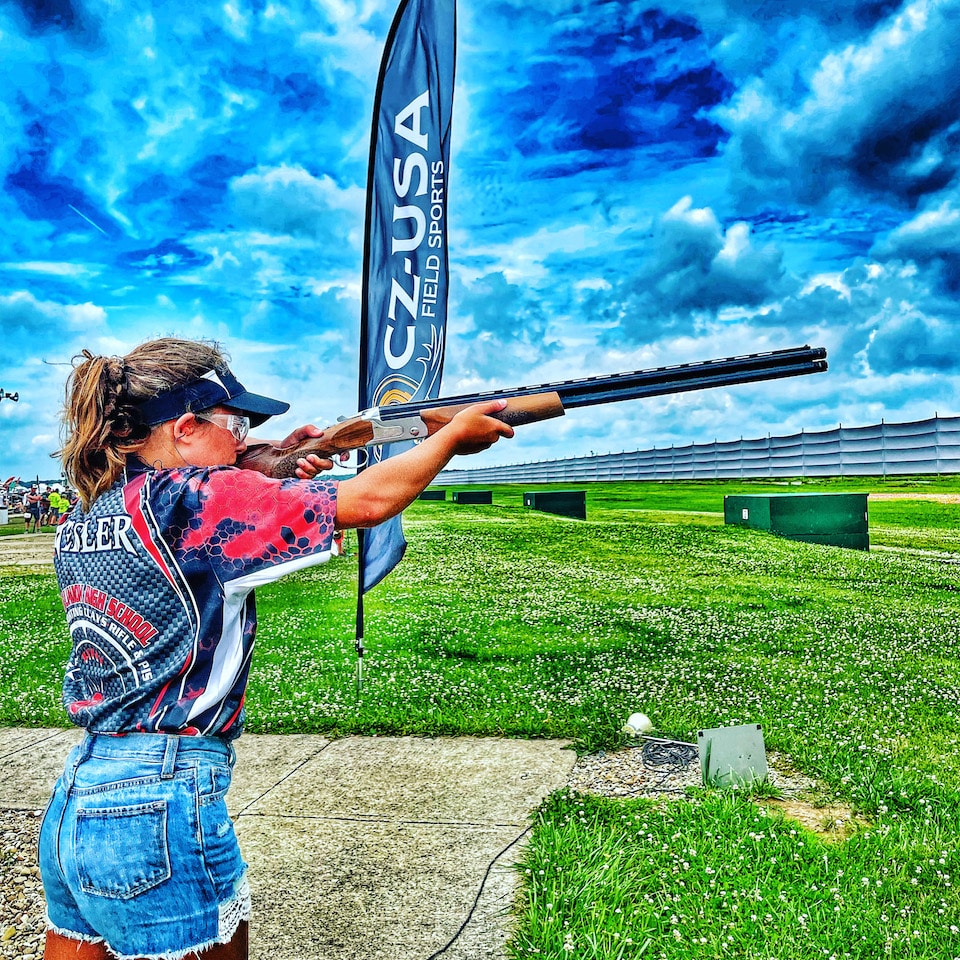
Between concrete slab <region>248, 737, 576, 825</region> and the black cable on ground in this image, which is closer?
the black cable on ground

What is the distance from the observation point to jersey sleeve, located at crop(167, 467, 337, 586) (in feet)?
6.94

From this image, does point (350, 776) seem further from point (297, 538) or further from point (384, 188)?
point (384, 188)

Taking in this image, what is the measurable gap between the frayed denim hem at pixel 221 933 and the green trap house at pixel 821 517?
50.3 ft

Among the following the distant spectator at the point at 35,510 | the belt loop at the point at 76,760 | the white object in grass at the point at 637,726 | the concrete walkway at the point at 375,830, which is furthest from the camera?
the distant spectator at the point at 35,510

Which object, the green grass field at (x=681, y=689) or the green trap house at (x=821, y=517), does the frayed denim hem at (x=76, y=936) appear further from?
the green trap house at (x=821, y=517)

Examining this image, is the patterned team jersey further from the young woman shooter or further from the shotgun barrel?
the shotgun barrel

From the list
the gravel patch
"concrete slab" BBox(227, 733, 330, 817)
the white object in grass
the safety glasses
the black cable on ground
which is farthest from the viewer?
the white object in grass

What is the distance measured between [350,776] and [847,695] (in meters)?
4.31

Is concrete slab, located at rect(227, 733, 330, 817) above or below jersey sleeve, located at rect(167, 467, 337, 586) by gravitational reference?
below

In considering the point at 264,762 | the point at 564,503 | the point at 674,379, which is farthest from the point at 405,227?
the point at 564,503

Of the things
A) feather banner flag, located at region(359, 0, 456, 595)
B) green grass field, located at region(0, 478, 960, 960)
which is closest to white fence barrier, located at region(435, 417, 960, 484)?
green grass field, located at region(0, 478, 960, 960)

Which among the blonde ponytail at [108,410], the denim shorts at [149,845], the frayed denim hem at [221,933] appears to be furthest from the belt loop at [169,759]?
the blonde ponytail at [108,410]

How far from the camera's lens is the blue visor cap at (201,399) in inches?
91.2

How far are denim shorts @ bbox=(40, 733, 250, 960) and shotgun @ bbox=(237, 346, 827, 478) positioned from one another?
135 cm
